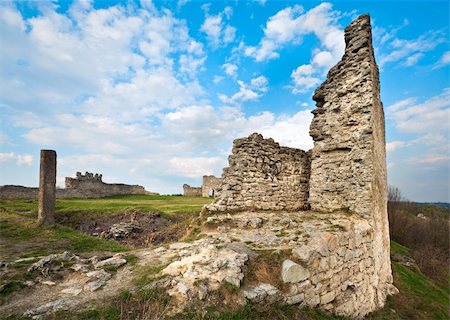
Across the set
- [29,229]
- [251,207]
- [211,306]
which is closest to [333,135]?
[251,207]

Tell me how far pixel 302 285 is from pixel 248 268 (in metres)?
1.03

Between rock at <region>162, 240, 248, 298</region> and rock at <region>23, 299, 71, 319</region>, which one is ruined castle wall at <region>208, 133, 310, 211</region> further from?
rock at <region>23, 299, 71, 319</region>

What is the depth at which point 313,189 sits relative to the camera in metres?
9.22

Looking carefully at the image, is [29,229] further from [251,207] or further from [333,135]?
[333,135]

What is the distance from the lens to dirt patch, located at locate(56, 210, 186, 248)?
13.1 m

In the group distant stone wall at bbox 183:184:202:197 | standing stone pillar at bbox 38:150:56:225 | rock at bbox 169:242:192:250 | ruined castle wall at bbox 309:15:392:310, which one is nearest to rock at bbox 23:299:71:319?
rock at bbox 169:242:192:250

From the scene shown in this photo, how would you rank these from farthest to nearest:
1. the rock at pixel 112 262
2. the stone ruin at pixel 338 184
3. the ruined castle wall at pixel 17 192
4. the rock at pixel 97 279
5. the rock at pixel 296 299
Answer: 1. the ruined castle wall at pixel 17 192
2. the stone ruin at pixel 338 184
3. the rock at pixel 112 262
4. the rock at pixel 296 299
5. the rock at pixel 97 279

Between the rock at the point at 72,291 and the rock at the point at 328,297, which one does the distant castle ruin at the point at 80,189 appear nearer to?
the rock at the point at 72,291

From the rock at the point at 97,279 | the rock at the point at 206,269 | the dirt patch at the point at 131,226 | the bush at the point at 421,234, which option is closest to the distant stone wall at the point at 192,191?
the dirt patch at the point at 131,226

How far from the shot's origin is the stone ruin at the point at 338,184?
7.06m

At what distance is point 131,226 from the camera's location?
15.0 metres

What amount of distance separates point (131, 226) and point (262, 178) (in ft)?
30.0

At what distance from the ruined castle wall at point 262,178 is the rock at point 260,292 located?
3.86 meters

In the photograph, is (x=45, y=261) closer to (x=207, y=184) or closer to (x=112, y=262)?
(x=112, y=262)
